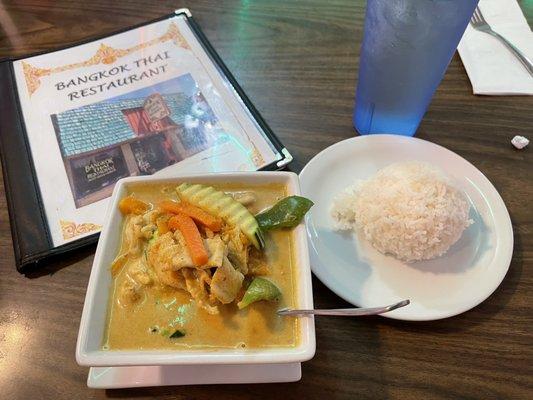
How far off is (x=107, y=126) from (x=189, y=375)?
34.5 inches

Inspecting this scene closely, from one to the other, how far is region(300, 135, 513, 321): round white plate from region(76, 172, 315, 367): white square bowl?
18 cm

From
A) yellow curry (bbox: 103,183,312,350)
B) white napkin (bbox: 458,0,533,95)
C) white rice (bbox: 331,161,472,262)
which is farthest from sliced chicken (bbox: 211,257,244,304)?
white napkin (bbox: 458,0,533,95)

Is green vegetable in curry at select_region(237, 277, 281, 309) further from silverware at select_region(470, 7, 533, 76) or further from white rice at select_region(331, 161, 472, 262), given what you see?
silverware at select_region(470, 7, 533, 76)

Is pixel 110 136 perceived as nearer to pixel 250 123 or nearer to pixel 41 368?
pixel 250 123

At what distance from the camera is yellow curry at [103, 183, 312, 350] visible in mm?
797

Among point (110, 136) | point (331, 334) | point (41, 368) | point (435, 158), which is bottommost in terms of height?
point (41, 368)

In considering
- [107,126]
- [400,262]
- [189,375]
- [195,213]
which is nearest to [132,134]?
[107,126]

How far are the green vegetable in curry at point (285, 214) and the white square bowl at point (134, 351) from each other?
2cm

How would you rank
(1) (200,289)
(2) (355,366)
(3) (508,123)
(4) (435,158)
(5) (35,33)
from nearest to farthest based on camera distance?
1. (1) (200,289)
2. (2) (355,366)
3. (4) (435,158)
4. (3) (508,123)
5. (5) (35,33)

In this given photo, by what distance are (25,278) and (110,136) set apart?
0.51 meters

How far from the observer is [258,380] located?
0.89m

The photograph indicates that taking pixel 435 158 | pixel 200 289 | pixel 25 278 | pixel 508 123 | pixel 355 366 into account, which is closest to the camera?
pixel 200 289

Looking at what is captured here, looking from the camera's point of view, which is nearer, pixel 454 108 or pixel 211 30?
pixel 454 108

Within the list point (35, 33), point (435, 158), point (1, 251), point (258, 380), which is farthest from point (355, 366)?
point (35, 33)
